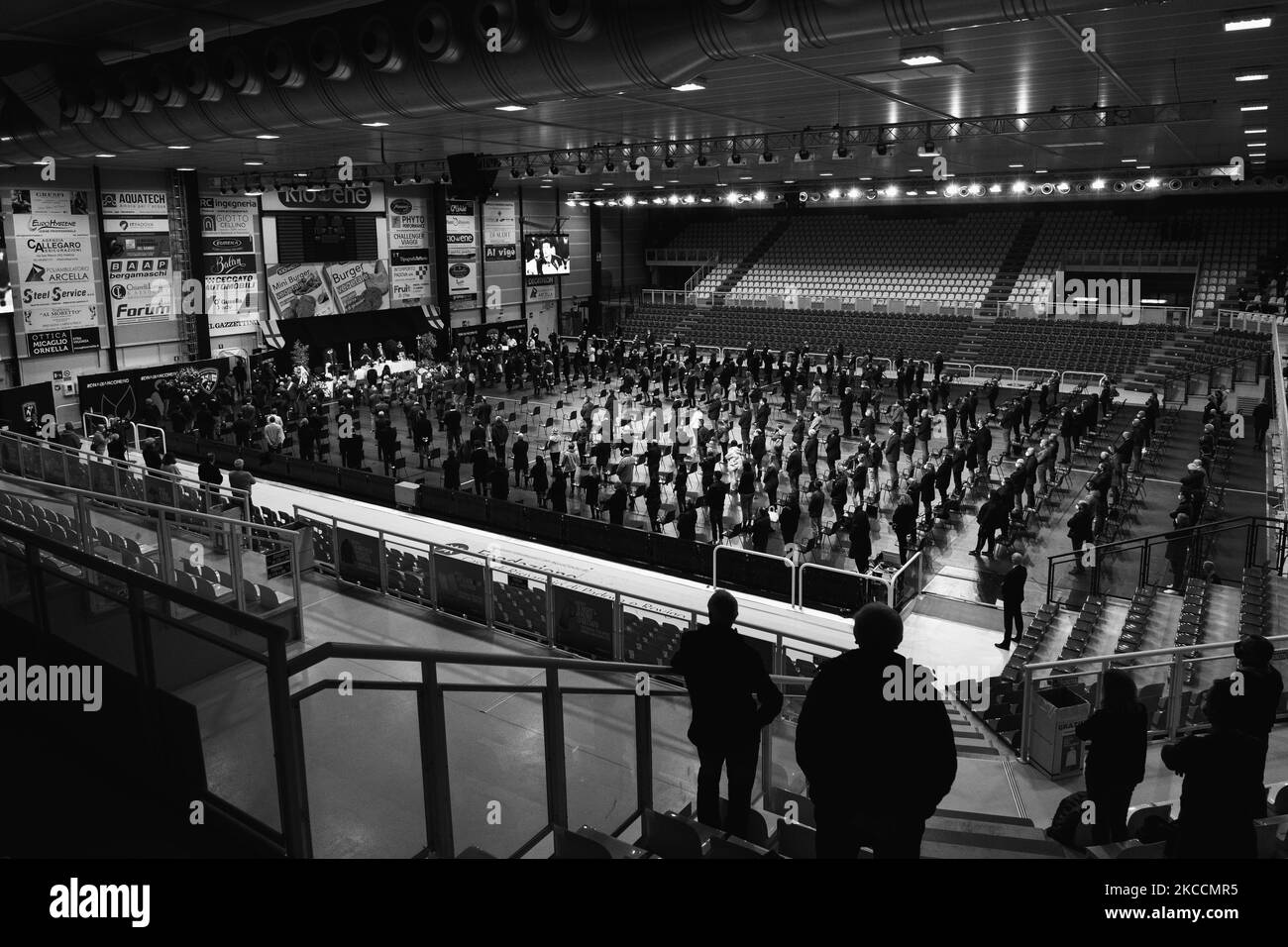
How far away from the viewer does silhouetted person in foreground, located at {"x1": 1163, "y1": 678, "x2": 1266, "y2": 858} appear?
3.65 meters

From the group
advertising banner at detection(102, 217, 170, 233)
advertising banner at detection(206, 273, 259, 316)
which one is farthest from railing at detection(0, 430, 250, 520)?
advertising banner at detection(206, 273, 259, 316)

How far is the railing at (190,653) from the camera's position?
3334mm

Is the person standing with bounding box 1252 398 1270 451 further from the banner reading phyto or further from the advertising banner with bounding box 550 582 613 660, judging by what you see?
the banner reading phyto

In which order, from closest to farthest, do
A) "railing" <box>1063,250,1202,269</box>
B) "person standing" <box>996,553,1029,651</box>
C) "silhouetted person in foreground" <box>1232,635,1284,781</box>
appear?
1. "silhouetted person in foreground" <box>1232,635,1284,781</box>
2. "person standing" <box>996,553,1029,651</box>
3. "railing" <box>1063,250,1202,269</box>

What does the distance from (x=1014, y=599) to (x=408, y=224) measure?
3060 cm

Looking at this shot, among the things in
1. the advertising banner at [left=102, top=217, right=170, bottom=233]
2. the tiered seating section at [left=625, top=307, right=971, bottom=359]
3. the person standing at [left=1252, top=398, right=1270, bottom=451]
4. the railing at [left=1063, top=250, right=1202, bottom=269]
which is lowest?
the person standing at [left=1252, top=398, right=1270, bottom=451]

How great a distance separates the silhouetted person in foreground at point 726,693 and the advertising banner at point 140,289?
2737 cm

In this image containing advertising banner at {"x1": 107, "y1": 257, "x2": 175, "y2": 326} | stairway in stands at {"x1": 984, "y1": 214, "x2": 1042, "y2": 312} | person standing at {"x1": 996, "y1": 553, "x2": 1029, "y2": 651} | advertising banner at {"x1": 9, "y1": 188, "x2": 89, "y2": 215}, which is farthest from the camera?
stairway in stands at {"x1": 984, "y1": 214, "x2": 1042, "y2": 312}

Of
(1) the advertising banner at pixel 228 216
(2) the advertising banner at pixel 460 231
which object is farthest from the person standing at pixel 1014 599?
(2) the advertising banner at pixel 460 231

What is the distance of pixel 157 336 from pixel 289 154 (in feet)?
27.7

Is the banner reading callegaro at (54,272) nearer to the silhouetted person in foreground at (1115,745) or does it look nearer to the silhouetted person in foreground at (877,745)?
the silhouetted person in foreground at (877,745)

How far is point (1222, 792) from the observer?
3674 millimetres

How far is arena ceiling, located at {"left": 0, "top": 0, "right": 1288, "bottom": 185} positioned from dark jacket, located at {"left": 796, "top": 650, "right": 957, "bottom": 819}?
4033 millimetres
